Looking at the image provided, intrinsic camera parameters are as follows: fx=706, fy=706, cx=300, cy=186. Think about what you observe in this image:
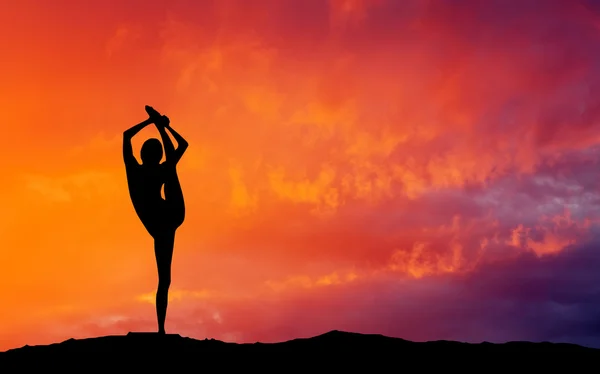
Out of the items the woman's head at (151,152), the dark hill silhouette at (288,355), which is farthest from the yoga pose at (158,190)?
the dark hill silhouette at (288,355)

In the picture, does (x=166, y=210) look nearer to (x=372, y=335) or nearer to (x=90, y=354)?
(x=90, y=354)

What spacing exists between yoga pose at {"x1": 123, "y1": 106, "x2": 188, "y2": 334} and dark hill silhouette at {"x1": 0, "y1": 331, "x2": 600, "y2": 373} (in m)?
0.83

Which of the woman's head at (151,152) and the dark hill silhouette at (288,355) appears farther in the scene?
the woman's head at (151,152)

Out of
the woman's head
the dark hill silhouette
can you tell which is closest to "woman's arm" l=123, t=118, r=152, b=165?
the woman's head

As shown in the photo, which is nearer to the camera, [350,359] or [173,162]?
[350,359]

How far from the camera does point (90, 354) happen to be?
43.3ft

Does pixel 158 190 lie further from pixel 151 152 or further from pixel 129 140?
pixel 129 140

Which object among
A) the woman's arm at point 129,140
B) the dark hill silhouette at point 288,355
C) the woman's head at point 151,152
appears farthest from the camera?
the woman's head at point 151,152

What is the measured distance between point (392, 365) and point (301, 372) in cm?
171

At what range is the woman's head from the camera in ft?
45.5

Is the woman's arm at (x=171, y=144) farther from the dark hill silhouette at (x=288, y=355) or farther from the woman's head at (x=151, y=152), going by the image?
the dark hill silhouette at (x=288, y=355)

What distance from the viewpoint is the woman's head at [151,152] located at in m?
13.9

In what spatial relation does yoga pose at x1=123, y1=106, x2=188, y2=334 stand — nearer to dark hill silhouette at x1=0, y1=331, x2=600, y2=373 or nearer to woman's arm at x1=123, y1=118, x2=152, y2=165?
woman's arm at x1=123, y1=118, x2=152, y2=165

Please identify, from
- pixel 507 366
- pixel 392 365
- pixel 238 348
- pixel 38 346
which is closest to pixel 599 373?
pixel 507 366
